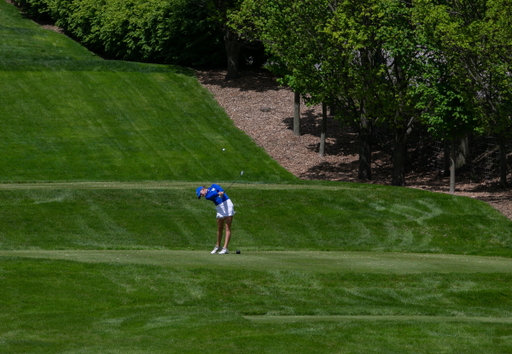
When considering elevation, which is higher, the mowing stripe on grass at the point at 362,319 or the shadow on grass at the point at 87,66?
the shadow on grass at the point at 87,66

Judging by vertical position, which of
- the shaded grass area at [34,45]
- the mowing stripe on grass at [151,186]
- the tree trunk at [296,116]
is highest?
the shaded grass area at [34,45]

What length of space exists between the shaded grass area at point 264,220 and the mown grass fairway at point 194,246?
0.23 feet

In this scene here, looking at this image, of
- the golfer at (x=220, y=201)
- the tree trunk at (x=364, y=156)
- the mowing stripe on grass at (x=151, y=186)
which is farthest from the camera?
the tree trunk at (x=364, y=156)

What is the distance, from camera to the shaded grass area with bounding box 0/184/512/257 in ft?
69.4

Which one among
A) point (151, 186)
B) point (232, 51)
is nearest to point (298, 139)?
point (232, 51)

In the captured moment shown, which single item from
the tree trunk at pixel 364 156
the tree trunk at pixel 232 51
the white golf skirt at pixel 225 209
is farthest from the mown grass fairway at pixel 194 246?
the tree trunk at pixel 364 156

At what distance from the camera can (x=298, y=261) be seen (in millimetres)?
15938

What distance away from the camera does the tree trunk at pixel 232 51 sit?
150ft

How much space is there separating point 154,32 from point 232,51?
7220 mm

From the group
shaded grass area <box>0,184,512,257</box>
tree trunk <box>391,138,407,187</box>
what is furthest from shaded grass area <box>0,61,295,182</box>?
shaded grass area <box>0,184,512,257</box>

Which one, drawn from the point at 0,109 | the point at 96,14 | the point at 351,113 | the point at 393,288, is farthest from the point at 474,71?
the point at 96,14

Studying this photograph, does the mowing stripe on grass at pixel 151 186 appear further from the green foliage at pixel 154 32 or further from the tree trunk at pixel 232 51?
the green foliage at pixel 154 32

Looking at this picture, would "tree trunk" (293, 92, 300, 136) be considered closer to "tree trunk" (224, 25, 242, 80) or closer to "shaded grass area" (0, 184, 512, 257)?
"tree trunk" (224, 25, 242, 80)

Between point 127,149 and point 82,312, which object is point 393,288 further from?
point 127,149
